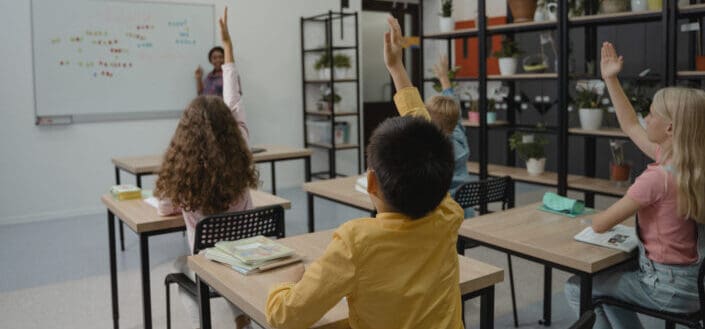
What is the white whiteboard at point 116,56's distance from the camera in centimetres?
556

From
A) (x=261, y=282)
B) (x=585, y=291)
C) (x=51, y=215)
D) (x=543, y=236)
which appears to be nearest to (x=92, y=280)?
(x=51, y=215)

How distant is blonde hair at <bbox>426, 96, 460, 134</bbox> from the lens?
3143mm

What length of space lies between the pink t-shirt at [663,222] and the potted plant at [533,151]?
2550 millimetres

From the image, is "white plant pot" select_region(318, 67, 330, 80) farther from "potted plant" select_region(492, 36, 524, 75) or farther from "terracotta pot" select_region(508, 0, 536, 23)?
"terracotta pot" select_region(508, 0, 536, 23)

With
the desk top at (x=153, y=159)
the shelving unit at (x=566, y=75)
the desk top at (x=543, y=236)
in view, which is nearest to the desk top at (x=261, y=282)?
the desk top at (x=543, y=236)

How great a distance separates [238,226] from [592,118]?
2812 millimetres

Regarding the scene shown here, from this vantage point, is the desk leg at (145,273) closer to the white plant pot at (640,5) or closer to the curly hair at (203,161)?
the curly hair at (203,161)

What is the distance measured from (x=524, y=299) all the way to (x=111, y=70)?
4264mm

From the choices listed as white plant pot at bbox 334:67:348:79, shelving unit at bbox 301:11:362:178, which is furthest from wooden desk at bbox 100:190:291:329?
white plant pot at bbox 334:67:348:79

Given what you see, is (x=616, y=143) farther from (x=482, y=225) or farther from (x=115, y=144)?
(x=115, y=144)

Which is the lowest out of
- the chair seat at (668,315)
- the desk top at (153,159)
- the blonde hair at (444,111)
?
the chair seat at (668,315)

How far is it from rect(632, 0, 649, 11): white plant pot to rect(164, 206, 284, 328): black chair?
2.71 metres

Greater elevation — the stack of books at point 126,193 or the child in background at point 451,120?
the child in background at point 451,120

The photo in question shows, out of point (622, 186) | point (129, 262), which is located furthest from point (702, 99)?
point (129, 262)
